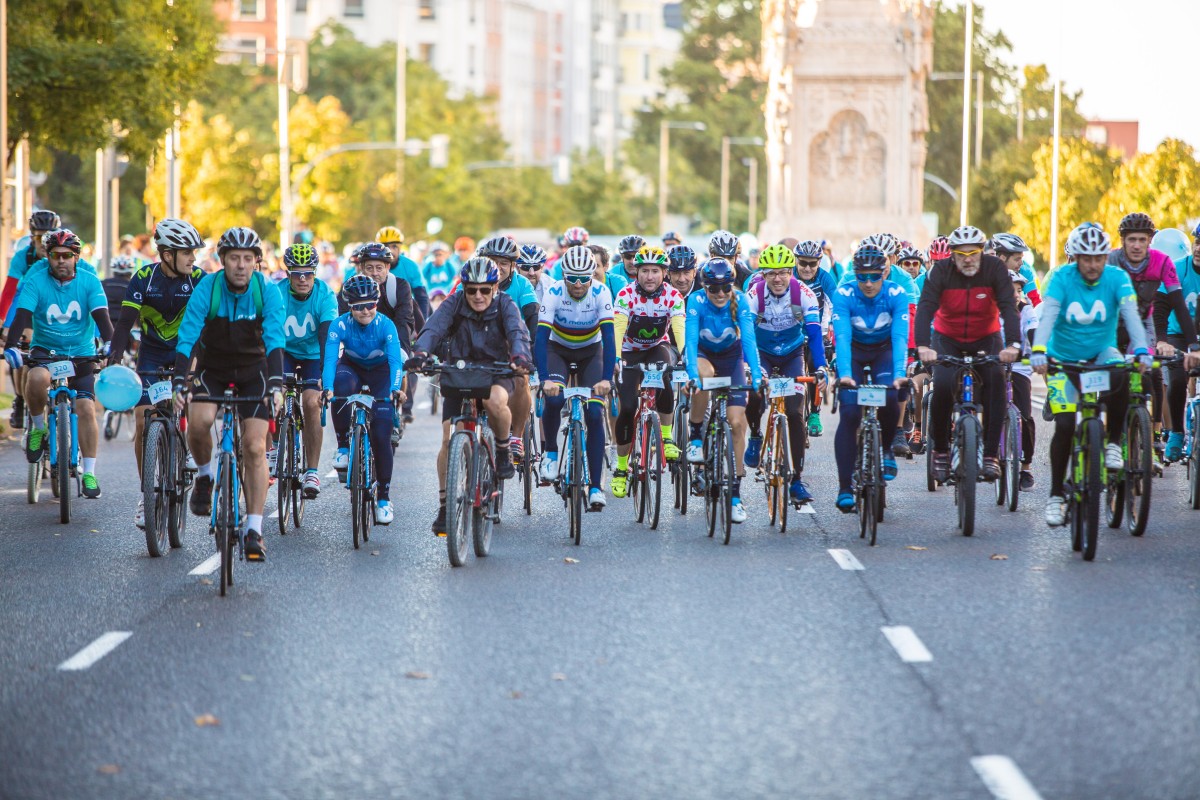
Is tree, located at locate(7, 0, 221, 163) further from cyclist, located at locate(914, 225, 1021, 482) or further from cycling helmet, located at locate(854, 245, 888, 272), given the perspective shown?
cyclist, located at locate(914, 225, 1021, 482)

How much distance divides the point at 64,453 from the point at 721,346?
4.23 meters

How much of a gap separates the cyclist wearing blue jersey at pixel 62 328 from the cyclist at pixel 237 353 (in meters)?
2.95

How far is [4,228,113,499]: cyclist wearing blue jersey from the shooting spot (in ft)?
44.8

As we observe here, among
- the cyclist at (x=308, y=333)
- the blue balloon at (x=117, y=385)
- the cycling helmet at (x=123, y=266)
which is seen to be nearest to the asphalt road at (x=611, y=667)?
the cyclist at (x=308, y=333)

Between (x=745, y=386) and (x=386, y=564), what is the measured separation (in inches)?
108

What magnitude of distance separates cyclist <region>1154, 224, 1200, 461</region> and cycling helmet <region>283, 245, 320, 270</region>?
615 cm

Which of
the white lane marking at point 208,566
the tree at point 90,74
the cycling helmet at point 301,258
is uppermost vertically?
the tree at point 90,74

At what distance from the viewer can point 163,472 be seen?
1130 cm

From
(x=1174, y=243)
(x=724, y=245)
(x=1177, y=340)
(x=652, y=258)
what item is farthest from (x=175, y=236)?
(x=1174, y=243)

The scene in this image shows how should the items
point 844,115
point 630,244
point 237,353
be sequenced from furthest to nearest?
point 844,115 < point 630,244 < point 237,353

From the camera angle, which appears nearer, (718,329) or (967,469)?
(967,469)

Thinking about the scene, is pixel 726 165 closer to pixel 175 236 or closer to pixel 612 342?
pixel 612 342

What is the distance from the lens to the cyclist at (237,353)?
10.4m

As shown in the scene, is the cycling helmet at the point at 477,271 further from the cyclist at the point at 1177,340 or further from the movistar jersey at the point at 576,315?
the cyclist at the point at 1177,340
